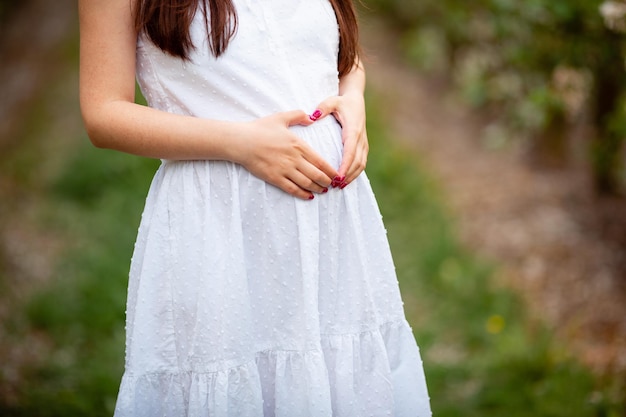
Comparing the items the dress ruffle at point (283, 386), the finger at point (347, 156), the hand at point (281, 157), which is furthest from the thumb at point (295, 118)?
the dress ruffle at point (283, 386)

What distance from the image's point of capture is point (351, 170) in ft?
5.25

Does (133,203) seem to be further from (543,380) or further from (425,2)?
(425,2)

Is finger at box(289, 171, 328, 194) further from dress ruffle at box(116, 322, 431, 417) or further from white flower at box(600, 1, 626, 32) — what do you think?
white flower at box(600, 1, 626, 32)

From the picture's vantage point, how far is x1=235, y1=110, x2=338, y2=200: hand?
1488 mm

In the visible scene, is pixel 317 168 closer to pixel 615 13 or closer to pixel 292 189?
pixel 292 189

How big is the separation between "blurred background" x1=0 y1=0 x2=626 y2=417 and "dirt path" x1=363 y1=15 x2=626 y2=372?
0.04 ft

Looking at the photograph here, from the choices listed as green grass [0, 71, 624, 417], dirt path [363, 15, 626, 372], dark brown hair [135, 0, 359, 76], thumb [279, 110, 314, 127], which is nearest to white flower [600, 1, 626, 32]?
dirt path [363, 15, 626, 372]

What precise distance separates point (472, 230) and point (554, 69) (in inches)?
48.2

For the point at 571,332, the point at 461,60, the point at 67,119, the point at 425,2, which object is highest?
the point at 425,2

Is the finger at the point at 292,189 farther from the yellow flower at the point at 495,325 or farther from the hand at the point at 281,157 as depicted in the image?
the yellow flower at the point at 495,325

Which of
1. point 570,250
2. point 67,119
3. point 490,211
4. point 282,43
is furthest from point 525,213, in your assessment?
Result: point 67,119

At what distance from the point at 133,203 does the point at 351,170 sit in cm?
348

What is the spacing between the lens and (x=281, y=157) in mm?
1498

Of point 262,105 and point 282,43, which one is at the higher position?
point 282,43
